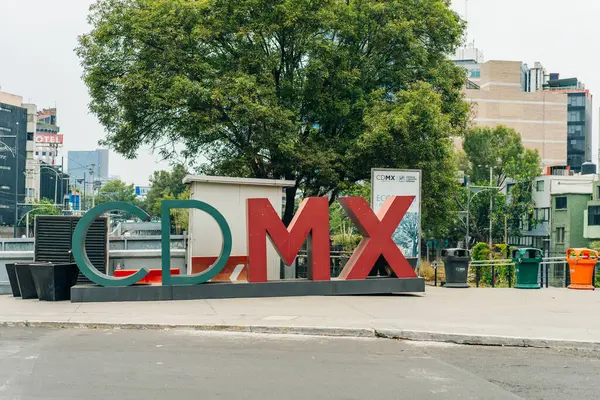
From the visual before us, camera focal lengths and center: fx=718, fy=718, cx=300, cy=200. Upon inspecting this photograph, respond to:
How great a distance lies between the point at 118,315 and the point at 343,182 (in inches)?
540

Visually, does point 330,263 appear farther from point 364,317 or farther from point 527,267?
point 364,317

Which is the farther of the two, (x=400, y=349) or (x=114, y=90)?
(x=114, y=90)

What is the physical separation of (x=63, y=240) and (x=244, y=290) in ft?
16.5

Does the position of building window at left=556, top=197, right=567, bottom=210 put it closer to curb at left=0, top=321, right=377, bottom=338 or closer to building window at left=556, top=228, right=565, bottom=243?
building window at left=556, top=228, right=565, bottom=243

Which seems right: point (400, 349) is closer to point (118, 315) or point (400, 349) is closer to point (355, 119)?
point (118, 315)

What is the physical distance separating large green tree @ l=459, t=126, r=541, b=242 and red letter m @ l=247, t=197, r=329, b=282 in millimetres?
53351

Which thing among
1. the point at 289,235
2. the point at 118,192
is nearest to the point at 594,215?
the point at 289,235

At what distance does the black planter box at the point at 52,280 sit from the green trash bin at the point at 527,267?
1225cm

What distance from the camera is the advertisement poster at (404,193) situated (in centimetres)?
2041

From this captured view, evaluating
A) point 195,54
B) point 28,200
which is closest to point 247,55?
point 195,54

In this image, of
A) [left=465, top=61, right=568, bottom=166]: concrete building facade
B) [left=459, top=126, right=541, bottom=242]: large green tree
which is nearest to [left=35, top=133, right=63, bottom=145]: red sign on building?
[left=465, top=61, right=568, bottom=166]: concrete building facade

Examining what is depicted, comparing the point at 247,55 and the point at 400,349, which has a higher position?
the point at 247,55

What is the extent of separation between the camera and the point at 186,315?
1379 cm

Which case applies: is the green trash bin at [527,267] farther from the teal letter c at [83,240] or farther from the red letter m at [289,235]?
the teal letter c at [83,240]
